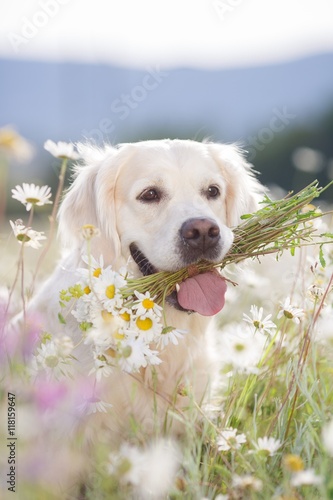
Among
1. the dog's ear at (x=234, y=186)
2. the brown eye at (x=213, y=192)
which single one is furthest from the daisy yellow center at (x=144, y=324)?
the dog's ear at (x=234, y=186)

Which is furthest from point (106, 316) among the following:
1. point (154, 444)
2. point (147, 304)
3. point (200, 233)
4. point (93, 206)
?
point (93, 206)

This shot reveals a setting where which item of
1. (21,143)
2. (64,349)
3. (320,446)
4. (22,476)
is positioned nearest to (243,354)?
(320,446)

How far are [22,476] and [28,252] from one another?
220 inches

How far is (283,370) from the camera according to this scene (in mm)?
3229

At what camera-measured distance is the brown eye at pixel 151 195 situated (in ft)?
9.89

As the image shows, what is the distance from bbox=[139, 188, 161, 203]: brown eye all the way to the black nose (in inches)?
13.2

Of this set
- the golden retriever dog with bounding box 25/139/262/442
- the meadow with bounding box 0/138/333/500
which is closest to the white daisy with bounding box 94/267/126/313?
the meadow with bounding box 0/138/333/500

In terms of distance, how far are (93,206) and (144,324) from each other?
124 centimetres

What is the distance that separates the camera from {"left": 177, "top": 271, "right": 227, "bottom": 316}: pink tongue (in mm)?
2812

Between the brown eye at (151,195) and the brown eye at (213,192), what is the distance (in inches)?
11.3

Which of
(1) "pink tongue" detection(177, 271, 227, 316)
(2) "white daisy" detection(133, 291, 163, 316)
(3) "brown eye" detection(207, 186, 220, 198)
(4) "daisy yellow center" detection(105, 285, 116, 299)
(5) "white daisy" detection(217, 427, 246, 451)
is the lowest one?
(5) "white daisy" detection(217, 427, 246, 451)

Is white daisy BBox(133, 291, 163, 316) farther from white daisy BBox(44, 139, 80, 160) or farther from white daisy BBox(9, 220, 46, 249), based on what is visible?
white daisy BBox(44, 139, 80, 160)

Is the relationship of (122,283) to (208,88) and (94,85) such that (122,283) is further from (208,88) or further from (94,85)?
(208,88)

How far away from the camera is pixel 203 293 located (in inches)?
112
